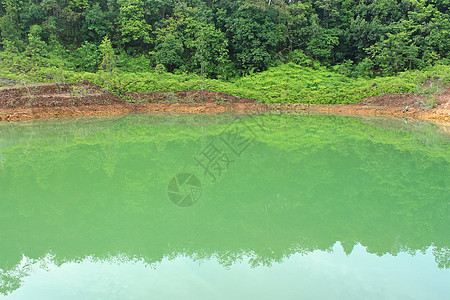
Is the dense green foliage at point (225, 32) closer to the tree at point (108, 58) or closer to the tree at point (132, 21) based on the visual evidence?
the tree at point (132, 21)

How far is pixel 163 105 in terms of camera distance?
19.6 meters

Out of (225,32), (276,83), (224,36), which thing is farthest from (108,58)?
(276,83)

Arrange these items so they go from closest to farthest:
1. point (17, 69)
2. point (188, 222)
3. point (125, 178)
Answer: point (188, 222)
point (125, 178)
point (17, 69)

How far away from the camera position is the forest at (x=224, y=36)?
21.5 m

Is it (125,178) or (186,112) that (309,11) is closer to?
(186,112)

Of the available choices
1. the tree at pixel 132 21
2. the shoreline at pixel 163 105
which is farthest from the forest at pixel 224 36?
the shoreline at pixel 163 105

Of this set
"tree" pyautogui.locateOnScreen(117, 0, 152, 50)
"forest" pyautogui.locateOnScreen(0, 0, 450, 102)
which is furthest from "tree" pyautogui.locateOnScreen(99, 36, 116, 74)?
"tree" pyautogui.locateOnScreen(117, 0, 152, 50)

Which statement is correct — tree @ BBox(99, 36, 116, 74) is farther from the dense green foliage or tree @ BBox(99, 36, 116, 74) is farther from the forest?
the dense green foliage

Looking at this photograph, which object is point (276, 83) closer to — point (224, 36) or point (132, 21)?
point (224, 36)

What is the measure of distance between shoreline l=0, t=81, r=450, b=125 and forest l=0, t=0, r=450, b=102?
1.36m

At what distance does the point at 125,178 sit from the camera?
732 centimetres

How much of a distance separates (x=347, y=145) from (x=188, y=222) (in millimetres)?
7394

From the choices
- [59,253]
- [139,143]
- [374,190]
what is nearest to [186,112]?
[139,143]

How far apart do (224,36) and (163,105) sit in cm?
728
